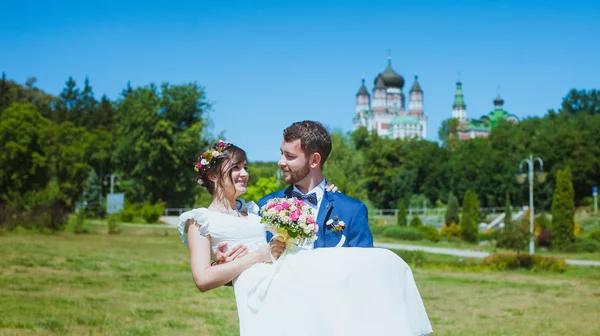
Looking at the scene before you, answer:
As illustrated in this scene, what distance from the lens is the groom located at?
3.40m

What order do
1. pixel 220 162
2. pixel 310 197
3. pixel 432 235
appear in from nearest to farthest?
pixel 310 197
pixel 220 162
pixel 432 235

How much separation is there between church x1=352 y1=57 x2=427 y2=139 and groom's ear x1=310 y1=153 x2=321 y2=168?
144393 millimetres

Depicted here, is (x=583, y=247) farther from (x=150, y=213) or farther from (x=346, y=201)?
(x=346, y=201)

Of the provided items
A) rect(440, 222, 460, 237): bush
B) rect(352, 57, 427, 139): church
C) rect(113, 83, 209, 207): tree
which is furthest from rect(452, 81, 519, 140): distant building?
rect(440, 222, 460, 237): bush

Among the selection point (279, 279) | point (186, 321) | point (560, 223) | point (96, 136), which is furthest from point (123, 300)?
point (96, 136)

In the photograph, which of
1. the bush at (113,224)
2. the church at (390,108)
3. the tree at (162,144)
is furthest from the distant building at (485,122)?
the bush at (113,224)

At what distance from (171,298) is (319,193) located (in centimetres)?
957

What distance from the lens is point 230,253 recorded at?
10.8ft

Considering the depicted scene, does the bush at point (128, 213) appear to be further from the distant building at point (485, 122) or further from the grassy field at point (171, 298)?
the distant building at point (485, 122)

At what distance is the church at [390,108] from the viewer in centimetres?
14800

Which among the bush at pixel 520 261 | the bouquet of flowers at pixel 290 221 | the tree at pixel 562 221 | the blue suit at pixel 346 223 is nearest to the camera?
the bouquet of flowers at pixel 290 221

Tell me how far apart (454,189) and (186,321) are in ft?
181

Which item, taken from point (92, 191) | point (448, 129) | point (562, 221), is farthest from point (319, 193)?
point (448, 129)

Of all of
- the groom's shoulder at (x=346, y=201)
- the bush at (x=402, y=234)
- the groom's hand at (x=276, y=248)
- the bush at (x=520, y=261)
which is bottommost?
the bush at (x=520, y=261)
